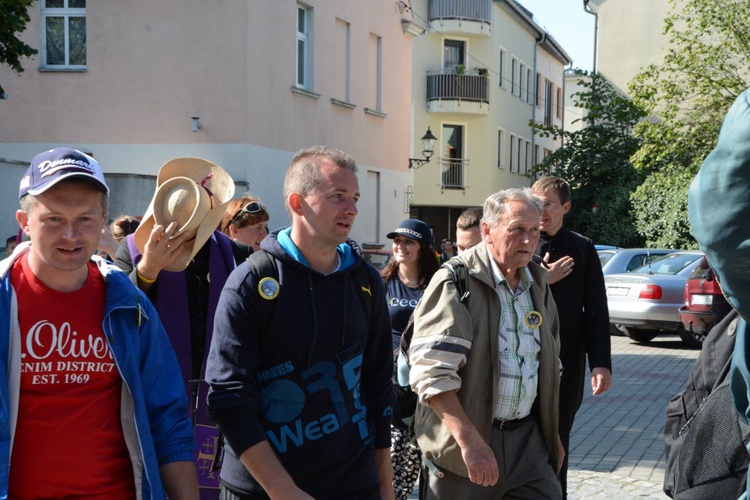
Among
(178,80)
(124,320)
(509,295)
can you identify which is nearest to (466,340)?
(509,295)

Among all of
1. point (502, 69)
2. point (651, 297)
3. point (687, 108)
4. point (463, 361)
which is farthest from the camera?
point (502, 69)

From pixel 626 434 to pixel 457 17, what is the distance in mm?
30552

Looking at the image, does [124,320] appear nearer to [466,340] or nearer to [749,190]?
[466,340]

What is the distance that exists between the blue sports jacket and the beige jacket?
1377 mm

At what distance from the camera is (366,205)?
26.2 metres

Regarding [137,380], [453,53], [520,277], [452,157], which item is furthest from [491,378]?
[453,53]

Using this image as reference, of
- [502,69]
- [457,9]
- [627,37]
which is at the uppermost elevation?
[457,9]

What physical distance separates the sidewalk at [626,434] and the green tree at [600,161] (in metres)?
18.3

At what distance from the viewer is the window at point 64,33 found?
20.5 metres

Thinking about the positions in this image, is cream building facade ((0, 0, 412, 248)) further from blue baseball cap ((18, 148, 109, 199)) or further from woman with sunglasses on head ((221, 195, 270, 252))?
blue baseball cap ((18, 148, 109, 199))

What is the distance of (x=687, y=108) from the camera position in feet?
105

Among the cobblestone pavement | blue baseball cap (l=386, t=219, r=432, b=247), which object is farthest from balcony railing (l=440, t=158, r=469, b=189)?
blue baseball cap (l=386, t=219, r=432, b=247)

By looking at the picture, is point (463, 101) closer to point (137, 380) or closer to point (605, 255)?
point (605, 255)

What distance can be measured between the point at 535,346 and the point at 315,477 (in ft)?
4.74
